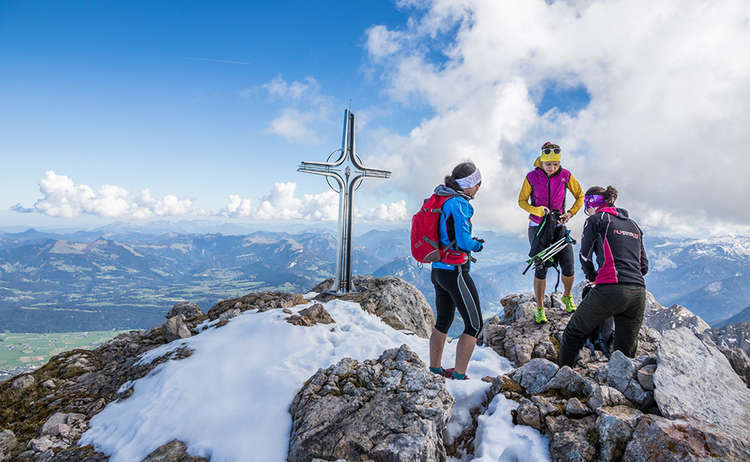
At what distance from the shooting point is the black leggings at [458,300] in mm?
6047

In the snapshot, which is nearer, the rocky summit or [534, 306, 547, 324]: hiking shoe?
the rocky summit

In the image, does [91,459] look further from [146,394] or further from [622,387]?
[622,387]

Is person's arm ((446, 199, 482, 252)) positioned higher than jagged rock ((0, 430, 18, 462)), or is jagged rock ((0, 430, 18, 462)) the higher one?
person's arm ((446, 199, 482, 252))

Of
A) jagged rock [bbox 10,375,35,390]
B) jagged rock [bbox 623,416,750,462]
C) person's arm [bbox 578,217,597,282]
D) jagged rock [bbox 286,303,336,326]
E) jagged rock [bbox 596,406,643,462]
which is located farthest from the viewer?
jagged rock [bbox 286,303,336,326]

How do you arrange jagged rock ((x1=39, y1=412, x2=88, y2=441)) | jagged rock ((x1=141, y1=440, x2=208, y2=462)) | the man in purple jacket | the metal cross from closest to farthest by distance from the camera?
jagged rock ((x1=141, y1=440, x2=208, y2=462)) < jagged rock ((x1=39, y1=412, x2=88, y2=441)) < the man in purple jacket < the metal cross

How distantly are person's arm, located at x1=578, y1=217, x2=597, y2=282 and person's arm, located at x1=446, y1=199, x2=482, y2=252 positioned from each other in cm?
203

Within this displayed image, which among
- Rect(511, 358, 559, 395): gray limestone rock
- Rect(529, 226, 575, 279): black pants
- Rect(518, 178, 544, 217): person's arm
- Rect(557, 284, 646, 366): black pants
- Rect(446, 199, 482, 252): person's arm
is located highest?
Rect(518, 178, 544, 217): person's arm

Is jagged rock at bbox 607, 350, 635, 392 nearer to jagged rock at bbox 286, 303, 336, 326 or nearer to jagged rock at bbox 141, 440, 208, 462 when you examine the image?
jagged rock at bbox 141, 440, 208, 462

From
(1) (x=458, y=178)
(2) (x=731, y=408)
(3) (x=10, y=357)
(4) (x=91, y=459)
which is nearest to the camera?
(2) (x=731, y=408)

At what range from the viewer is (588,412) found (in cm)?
467

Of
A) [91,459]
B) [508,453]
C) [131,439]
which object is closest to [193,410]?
[131,439]

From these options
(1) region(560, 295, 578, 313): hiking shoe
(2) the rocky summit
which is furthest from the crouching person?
(1) region(560, 295, 578, 313): hiking shoe

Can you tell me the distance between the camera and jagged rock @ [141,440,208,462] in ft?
15.3

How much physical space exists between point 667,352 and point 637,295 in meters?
0.93
